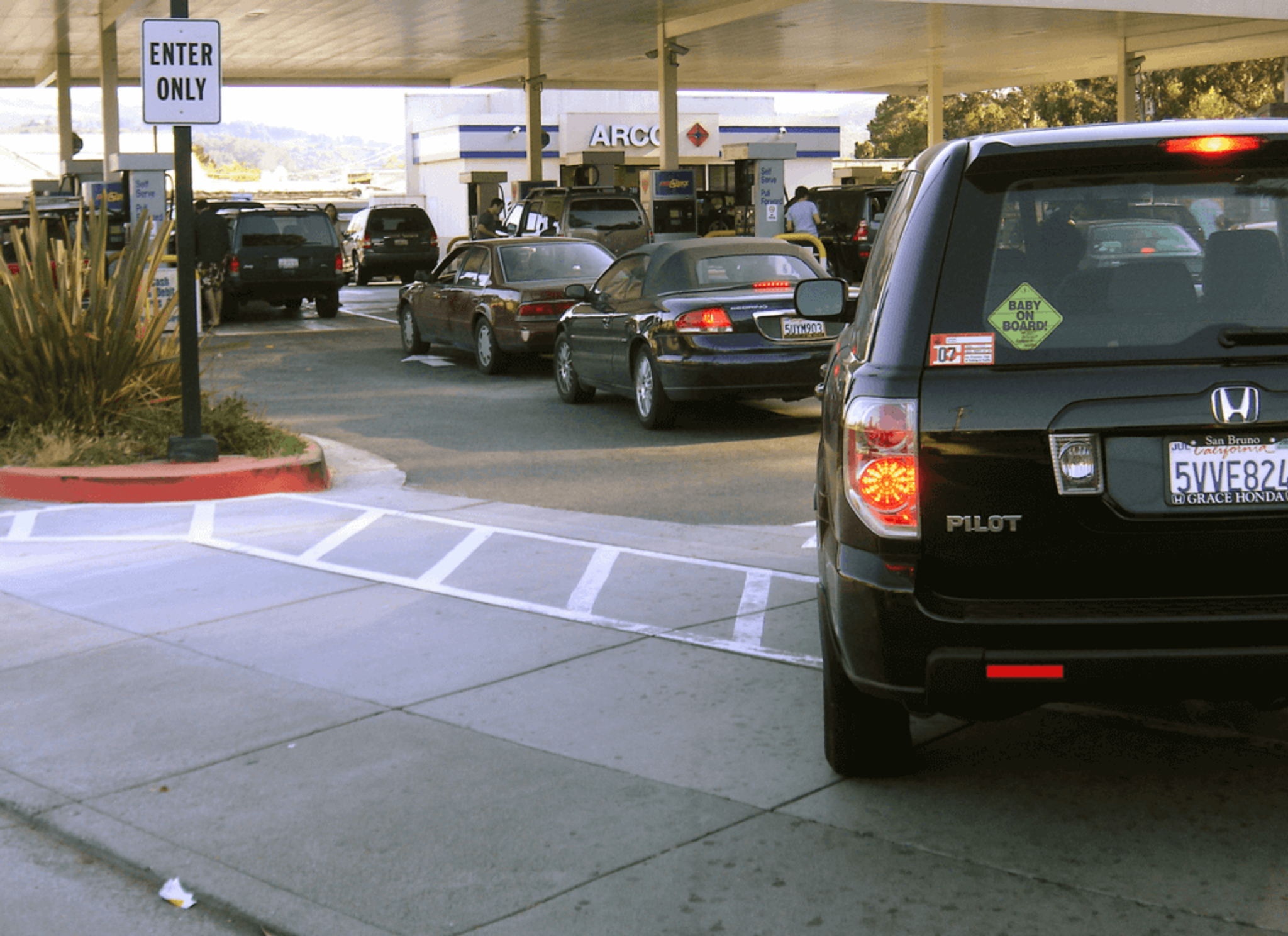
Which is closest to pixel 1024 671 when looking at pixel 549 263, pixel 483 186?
pixel 549 263

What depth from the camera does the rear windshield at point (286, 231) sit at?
25.4 metres

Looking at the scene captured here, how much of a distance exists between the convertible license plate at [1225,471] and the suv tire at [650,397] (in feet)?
30.0

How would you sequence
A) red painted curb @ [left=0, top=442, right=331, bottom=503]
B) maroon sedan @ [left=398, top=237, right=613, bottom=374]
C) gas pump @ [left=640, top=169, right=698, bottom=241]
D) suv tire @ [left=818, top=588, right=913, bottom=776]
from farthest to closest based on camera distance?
gas pump @ [left=640, top=169, right=698, bottom=241] → maroon sedan @ [left=398, top=237, right=613, bottom=374] → red painted curb @ [left=0, top=442, right=331, bottom=503] → suv tire @ [left=818, top=588, right=913, bottom=776]

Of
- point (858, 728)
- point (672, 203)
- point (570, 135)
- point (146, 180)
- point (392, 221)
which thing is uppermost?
point (570, 135)

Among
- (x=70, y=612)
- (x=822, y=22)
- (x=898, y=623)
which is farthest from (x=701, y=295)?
(x=822, y=22)

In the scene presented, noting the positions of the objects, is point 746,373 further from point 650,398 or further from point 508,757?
point 508,757

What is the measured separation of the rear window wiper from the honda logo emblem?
13cm

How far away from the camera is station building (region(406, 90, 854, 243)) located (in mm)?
57219

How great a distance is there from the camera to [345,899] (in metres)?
4.04

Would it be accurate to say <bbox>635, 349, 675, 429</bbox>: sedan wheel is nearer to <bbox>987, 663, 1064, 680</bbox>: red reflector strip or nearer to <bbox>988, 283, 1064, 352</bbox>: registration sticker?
<bbox>988, 283, 1064, 352</bbox>: registration sticker

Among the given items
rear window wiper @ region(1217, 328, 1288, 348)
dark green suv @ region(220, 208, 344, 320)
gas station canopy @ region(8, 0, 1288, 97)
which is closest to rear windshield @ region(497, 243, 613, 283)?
dark green suv @ region(220, 208, 344, 320)

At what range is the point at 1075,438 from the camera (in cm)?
375

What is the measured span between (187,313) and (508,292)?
7.03 m

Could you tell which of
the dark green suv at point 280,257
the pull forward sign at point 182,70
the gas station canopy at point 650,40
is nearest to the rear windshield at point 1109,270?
the pull forward sign at point 182,70
